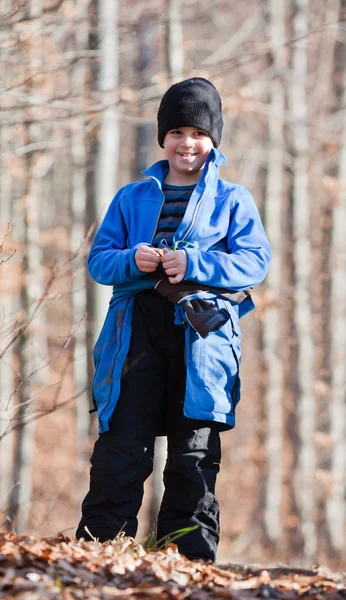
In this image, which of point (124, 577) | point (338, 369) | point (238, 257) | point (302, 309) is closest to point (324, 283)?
point (338, 369)

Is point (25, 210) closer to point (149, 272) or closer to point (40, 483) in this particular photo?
point (40, 483)

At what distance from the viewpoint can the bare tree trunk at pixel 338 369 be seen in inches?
570

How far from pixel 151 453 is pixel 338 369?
11.8 metres

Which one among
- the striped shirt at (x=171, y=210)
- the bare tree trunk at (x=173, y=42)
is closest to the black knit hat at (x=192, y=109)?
the striped shirt at (x=171, y=210)

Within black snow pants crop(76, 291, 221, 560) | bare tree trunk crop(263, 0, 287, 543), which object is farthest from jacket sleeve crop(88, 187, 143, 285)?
bare tree trunk crop(263, 0, 287, 543)

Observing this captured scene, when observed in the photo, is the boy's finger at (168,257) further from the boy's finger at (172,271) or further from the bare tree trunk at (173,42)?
the bare tree trunk at (173,42)

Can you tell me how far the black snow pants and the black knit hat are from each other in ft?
2.84

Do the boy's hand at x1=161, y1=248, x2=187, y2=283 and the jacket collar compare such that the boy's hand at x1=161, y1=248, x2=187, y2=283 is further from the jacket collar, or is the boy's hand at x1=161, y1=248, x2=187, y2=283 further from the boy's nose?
the boy's nose

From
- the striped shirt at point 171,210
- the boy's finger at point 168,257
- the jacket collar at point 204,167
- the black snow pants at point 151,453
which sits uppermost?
the jacket collar at point 204,167

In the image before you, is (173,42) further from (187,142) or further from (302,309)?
(302,309)

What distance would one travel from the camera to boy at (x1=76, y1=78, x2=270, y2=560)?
3.92 m

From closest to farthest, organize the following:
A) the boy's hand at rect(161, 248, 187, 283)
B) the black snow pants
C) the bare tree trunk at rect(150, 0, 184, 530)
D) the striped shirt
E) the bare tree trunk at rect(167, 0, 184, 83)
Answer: the boy's hand at rect(161, 248, 187, 283)
the black snow pants
the striped shirt
the bare tree trunk at rect(150, 0, 184, 530)
the bare tree trunk at rect(167, 0, 184, 83)

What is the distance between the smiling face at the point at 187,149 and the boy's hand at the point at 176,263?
543 mm

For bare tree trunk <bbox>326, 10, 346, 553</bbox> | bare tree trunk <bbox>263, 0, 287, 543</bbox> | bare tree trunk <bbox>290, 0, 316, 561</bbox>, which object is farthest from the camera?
bare tree trunk <bbox>326, 10, 346, 553</bbox>
